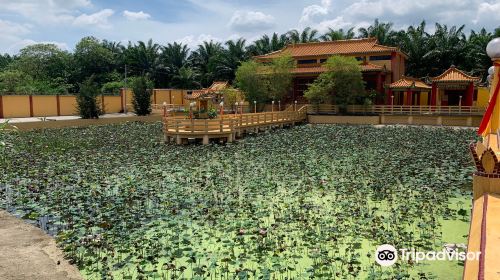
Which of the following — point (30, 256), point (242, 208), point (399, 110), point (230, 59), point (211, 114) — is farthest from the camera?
point (230, 59)

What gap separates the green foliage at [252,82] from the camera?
33562mm

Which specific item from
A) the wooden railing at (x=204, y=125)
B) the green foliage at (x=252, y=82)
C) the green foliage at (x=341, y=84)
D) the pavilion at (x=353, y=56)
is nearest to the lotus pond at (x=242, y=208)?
the wooden railing at (x=204, y=125)

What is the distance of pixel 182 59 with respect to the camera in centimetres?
5031

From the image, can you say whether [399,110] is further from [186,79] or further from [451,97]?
[186,79]

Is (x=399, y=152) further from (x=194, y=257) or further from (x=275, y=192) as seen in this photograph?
(x=194, y=257)

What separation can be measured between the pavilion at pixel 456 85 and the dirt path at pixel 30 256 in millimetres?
30075

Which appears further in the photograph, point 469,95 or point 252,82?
point 252,82

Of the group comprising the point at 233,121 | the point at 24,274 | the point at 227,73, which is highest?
the point at 227,73

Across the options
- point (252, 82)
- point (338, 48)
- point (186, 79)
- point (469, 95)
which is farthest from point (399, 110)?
point (186, 79)

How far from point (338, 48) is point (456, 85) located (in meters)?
9.87

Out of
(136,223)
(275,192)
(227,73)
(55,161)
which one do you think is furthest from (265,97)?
(136,223)

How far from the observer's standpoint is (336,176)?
11.6 meters

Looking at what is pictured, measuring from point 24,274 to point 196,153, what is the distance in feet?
35.4

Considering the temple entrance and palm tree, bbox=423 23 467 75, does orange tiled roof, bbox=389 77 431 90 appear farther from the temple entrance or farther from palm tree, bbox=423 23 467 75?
palm tree, bbox=423 23 467 75
